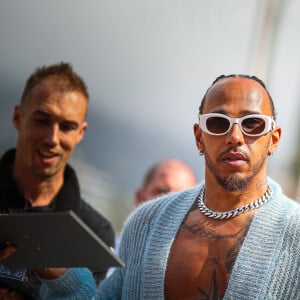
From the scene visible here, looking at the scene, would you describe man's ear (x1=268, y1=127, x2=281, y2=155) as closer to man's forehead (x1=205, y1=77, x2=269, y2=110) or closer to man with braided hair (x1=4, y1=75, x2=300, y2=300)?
man with braided hair (x1=4, y1=75, x2=300, y2=300)

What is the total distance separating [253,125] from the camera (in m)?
2.37

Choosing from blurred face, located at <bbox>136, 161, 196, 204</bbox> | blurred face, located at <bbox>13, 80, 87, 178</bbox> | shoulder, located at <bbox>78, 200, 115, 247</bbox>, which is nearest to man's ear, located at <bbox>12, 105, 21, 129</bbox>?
blurred face, located at <bbox>13, 80, 87, 178</bbox>

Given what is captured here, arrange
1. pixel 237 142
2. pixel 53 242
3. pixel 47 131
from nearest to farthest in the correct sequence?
pixel 53 242
pixel 237 142
pixel 47 131

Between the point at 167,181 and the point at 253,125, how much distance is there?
187 cm

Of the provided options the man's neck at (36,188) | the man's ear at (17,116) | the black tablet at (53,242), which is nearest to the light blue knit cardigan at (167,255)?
the black tablet at (53,242)

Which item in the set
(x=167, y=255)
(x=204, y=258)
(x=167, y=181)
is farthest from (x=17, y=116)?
(x=204, y=258)

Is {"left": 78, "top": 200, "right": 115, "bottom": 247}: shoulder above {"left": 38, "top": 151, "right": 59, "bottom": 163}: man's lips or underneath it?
underneath

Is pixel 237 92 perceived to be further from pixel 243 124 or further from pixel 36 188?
pixel 36 188

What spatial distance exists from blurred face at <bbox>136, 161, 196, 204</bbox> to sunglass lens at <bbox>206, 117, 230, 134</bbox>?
1.70m

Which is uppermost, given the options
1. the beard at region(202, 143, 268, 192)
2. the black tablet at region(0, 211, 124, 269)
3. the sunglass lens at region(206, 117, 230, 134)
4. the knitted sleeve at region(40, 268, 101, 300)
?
the sunglass lens at region(206, 117, 230, 134)

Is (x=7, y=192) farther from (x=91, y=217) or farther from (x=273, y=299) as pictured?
(x=273, y=299)

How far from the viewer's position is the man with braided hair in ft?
7.53

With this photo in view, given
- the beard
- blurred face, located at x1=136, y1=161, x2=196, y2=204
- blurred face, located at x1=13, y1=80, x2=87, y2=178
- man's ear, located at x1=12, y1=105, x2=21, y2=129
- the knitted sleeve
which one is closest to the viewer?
the beard

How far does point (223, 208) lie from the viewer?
246cm
